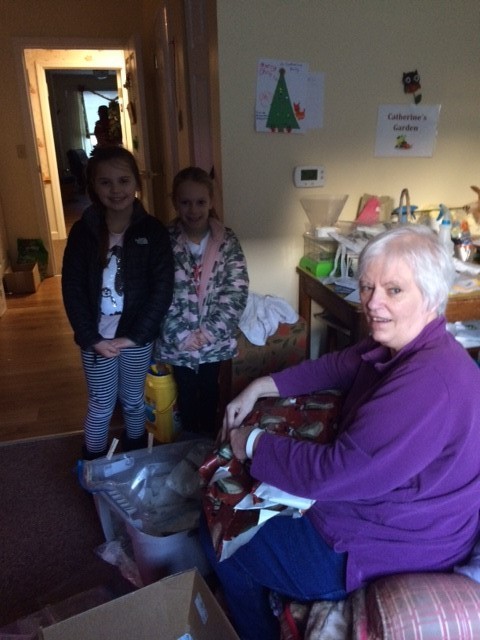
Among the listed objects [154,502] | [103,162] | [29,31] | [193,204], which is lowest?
[154,502]

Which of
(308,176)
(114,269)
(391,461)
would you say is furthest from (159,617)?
(308,176)

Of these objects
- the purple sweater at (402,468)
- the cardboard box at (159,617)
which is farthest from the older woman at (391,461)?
the cardboard box at (159,617)

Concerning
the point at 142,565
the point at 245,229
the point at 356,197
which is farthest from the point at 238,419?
the point at 356,197

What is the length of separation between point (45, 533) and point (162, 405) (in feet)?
2.04

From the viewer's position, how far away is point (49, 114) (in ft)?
17.9

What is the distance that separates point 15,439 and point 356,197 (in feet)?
6.25

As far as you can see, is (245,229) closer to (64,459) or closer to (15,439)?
(64,459)

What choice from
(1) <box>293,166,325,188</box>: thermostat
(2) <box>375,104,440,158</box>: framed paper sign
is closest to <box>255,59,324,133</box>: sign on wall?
(1) <box>293,166,325,188</box>: thermostat

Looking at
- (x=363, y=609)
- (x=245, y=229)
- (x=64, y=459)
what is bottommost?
(x=64, y=459)

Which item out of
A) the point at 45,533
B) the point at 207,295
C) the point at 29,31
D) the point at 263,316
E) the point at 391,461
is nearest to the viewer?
the point at 391,461

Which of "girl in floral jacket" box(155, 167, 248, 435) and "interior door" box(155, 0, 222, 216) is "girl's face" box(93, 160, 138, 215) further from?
"interior door" box(155, 0, 222, 216)

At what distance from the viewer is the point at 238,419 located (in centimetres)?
131

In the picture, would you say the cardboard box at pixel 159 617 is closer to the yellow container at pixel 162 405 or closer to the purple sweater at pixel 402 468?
the purple sweater at pixel 402 468

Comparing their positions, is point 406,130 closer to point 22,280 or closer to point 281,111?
point 281,111
